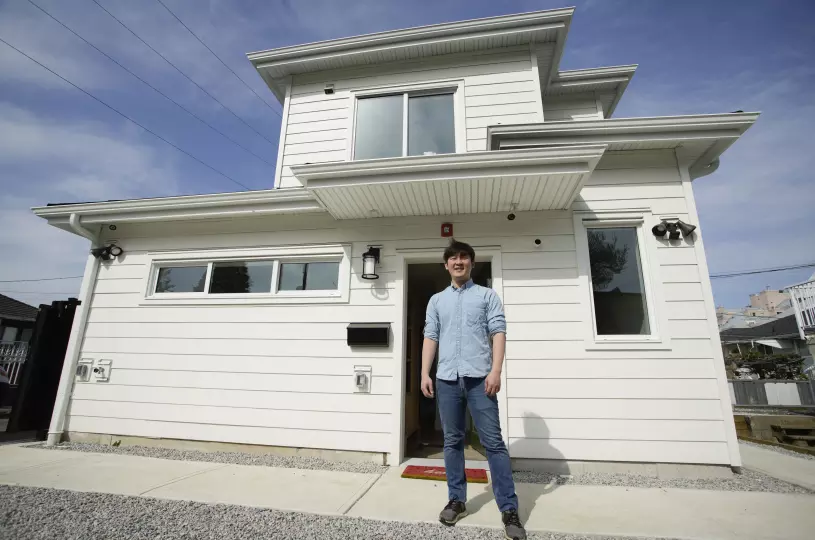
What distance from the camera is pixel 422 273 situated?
4492 mm

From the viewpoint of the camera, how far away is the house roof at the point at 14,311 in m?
13.2

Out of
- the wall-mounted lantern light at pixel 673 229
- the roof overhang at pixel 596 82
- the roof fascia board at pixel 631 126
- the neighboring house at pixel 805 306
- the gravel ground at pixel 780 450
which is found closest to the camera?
the roof fascia board at pixel 631 126

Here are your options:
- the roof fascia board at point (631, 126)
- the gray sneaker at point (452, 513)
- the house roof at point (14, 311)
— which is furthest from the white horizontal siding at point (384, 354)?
the house roof at point (14, 311)

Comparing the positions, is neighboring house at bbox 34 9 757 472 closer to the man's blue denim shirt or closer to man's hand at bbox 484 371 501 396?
the man's blue denim shirt

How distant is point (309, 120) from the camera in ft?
15.2

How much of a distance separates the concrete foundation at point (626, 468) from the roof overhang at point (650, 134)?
2689mm

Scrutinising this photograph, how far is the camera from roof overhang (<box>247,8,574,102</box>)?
4039 millimetres

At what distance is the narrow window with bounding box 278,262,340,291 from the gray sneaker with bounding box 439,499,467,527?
2241 millimetres

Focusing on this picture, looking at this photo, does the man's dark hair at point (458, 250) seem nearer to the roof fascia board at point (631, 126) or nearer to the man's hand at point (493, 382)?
the man's hand at point (493, 382)

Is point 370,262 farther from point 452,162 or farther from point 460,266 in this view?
point 460,266

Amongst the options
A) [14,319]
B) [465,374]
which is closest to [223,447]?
[465,374]

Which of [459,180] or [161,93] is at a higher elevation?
[161,93]

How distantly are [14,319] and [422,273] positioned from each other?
18.4m

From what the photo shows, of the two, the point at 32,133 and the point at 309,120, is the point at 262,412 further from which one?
the point at 32,133
